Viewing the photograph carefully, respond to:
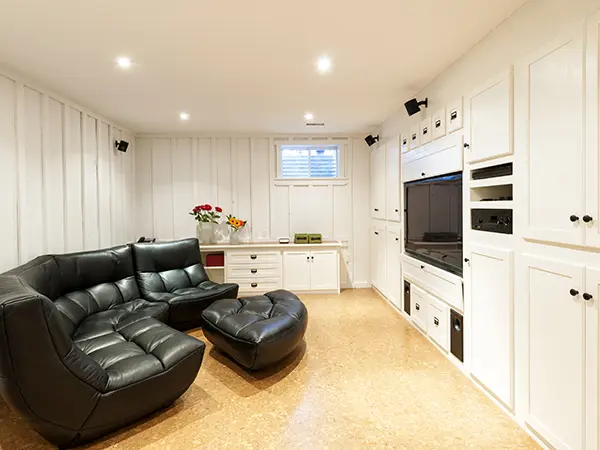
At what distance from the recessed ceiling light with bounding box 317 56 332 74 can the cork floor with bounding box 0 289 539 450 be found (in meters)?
2.54

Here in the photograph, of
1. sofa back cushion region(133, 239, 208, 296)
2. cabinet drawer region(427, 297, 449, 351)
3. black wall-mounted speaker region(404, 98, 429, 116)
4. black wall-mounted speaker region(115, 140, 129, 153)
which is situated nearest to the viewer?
cabinet drawer region(427, 297, 449, 351)

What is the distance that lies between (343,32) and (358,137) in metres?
3.15

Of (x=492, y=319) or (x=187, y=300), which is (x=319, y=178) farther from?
(x=492, y=319)

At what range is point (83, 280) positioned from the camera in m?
2.98

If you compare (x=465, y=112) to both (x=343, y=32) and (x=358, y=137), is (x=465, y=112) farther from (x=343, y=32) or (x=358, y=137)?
(x=358, y=137)

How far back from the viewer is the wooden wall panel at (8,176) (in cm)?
253

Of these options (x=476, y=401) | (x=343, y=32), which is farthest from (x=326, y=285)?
(x=343, y=32)

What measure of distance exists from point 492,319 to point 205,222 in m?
4.04

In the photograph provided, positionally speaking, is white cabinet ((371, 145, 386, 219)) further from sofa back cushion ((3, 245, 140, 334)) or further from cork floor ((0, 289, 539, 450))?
sofa back cushion ((3, 245, 140, 334))

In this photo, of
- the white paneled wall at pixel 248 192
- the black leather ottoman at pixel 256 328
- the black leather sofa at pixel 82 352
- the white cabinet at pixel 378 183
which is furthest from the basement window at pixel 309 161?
the black leather sofa at pixel 82 352

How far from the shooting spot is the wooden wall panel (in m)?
2.53

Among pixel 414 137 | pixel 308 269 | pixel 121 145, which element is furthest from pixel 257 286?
pixel 414 137

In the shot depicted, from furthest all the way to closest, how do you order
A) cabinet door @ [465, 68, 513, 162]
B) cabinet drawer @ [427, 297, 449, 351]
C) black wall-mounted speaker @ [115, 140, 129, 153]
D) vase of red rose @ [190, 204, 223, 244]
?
vase of red rose @ [190, 204, 223, 244] < black wall-mounted speaker @ [115, 140, 129, 153] < cabinet drawer @ [427, 297, 449, 351] < cabinet door @ [465, 68, 513, 162]

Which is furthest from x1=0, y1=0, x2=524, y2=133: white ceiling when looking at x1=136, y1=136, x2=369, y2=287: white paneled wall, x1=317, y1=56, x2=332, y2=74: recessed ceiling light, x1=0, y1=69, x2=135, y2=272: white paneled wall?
x1=136, y1=136, x2=369, y2=287: white paneled wall
